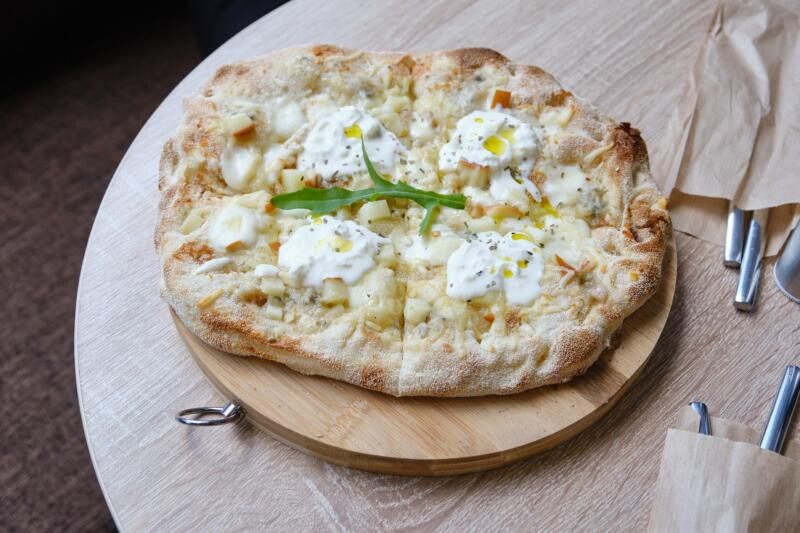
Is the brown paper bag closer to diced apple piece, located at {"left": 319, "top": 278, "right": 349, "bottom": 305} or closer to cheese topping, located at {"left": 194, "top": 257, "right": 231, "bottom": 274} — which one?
diced apple piece, located at {"left": 319, "top": 278, "right": 349, "bottom": 305}

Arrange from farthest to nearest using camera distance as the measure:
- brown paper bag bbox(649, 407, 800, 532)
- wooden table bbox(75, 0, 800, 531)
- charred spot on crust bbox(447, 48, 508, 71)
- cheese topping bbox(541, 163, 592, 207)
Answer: charred spot on crust bbox(447, 48, 508, 71) → cheese topping bbox(541, 163, 592, 207) → wooden table bbox(75, 0, 800, 531) → brown paper bag bbox(649, 407, 800, 532)

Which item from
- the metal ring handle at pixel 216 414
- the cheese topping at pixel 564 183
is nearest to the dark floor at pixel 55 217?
the metal ring handle at pixel 216 414

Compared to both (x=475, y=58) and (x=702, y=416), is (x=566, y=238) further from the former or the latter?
(x=475, y=58)

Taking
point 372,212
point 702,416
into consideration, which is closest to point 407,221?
point 372,212

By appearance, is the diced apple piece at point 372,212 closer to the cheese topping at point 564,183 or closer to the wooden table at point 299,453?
the cheese topping at point 564,183

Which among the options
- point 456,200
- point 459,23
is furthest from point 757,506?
point 459,23

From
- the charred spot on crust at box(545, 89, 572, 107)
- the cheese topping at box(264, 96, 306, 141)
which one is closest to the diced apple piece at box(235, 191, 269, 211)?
the cheese topping at box(264, 96, 306, 141)

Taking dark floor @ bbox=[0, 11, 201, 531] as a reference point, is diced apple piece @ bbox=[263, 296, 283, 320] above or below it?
above
